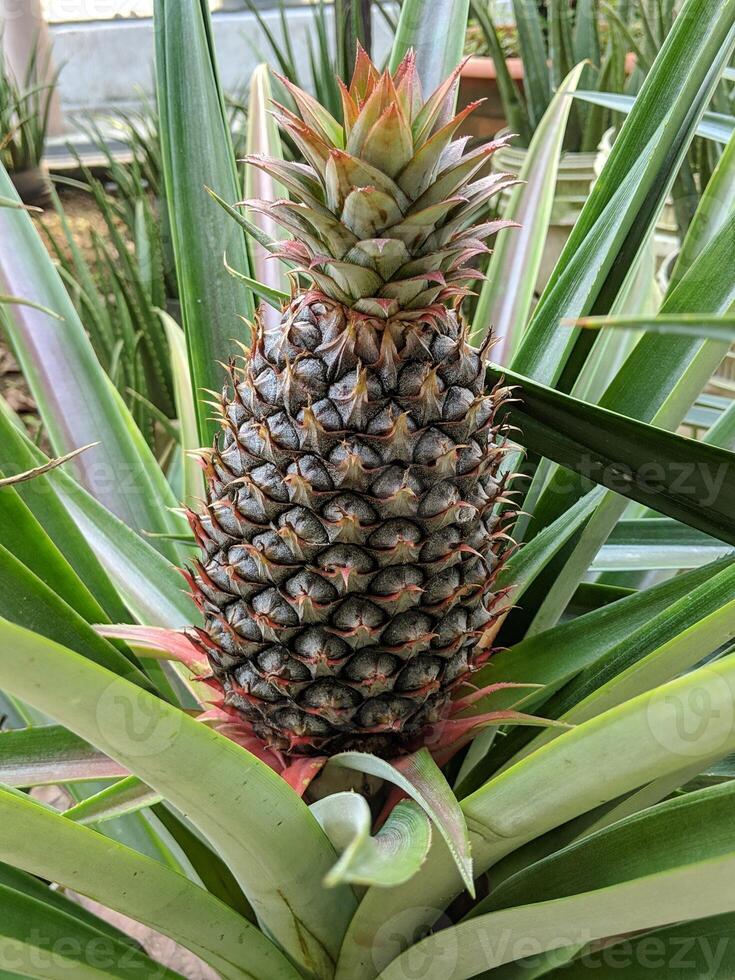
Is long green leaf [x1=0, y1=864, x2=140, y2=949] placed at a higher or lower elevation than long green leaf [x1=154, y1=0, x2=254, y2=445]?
lower

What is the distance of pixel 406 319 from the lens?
1.45 ft

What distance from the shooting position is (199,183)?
2.02 ft

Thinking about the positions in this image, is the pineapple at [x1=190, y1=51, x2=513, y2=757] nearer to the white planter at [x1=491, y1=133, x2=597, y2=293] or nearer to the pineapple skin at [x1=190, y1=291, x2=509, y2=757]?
the pineapple skin at [x1=190, y1=291, x2=509, y2=757]

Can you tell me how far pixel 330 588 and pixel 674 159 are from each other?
1.11ft

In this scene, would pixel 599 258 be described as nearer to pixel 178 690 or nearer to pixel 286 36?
pixel 178 690

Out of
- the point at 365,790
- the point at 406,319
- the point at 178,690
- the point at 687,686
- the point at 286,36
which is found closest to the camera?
the point at 687,686

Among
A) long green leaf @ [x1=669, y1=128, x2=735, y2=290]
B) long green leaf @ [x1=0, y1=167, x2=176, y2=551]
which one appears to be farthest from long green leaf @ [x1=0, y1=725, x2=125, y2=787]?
long green leaf @ [x1=669, y1=128, x2=735, y2=290]

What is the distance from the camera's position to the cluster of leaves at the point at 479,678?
1.09ft

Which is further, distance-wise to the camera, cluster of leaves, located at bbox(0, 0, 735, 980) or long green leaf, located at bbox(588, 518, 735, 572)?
long green leaf, located at bbox(588, 518, 735, 572)

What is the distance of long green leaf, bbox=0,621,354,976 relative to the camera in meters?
0.28

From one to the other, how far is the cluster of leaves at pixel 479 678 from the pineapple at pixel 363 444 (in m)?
0.05

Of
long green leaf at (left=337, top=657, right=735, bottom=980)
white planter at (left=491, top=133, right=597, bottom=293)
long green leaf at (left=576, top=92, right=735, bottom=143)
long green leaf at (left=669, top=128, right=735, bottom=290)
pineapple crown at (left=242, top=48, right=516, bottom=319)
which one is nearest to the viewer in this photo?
long green leaf at (left=337, top=657, right=735, bottom=980)

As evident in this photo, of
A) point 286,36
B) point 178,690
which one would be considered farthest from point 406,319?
point 286,36

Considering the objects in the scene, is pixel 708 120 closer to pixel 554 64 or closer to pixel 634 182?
pixel 634 182
